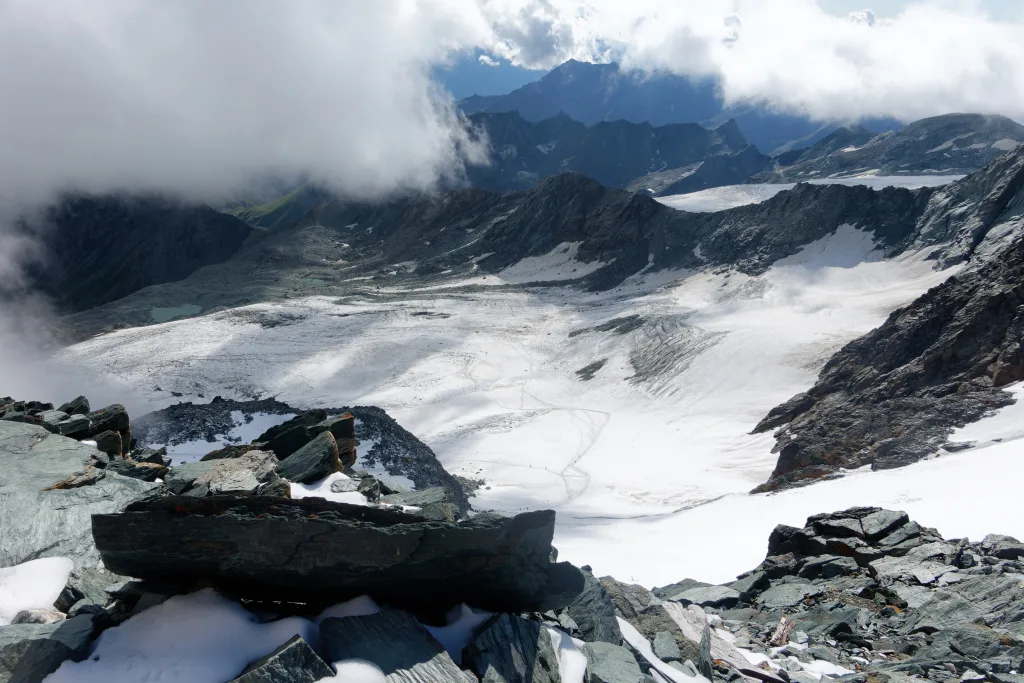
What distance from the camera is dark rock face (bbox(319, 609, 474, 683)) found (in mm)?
4750

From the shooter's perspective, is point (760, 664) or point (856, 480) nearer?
point (760, 664)

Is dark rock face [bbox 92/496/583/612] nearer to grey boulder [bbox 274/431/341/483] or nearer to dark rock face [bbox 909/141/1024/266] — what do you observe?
grey boulder [bbox 274/431/341/483]

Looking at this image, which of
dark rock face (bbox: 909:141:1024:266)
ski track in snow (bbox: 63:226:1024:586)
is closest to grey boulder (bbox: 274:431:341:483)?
ski track in snow (bbox: 63:226:1024:586)

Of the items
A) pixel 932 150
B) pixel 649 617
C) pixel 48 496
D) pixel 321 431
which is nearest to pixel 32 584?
pixel 48 496

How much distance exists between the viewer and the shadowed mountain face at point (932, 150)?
171m

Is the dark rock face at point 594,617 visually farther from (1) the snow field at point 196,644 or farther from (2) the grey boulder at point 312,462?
(2) the grey boulder at point 312,462

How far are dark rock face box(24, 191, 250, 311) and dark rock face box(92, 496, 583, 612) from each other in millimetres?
135355

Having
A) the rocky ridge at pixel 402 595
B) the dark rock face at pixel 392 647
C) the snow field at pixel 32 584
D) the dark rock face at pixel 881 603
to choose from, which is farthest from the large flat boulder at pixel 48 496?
the dark rock face at pixel 881 603

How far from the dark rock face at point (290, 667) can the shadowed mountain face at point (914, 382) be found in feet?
77.6

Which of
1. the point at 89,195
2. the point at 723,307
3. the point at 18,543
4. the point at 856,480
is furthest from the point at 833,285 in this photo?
the point at 89,195

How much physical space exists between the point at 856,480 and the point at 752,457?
44.2 feet

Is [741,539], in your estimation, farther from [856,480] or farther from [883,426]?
[883,426]

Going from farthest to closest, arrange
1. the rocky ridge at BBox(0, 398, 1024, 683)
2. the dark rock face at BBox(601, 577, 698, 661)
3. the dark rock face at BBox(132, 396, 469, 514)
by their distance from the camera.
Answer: the dark rock face at BBox(132, 396, 469, 514)
the dark rock face at BBox(601, 577, 698, 661)
the rocky ridge at BBox(0, 398, 1024, 683)

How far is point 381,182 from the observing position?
582ft
